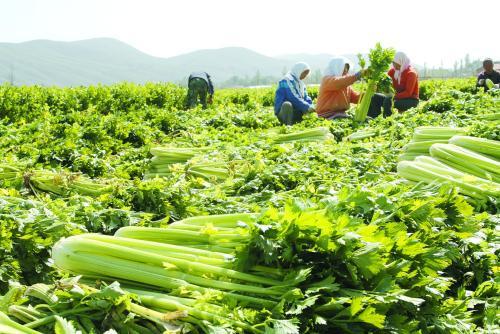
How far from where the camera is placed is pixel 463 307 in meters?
2.57

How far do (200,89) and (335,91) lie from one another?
6.82 metres

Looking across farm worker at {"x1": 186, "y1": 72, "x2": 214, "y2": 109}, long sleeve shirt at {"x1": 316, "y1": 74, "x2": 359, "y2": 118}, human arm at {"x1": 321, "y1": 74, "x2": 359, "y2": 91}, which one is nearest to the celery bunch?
human arm at {"x1": 321, "y1": 74, "x2": 359, "y2": 91}

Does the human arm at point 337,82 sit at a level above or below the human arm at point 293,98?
above

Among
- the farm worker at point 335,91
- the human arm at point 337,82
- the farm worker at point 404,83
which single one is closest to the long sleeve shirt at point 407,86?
the farm worker at point 404,83

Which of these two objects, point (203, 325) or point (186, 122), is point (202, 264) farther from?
point (186, 122)

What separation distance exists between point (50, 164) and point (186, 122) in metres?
4.08

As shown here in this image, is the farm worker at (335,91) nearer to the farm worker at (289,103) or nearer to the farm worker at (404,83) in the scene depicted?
the farm worker at (289,103)

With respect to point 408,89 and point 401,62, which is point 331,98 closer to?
point 408,89

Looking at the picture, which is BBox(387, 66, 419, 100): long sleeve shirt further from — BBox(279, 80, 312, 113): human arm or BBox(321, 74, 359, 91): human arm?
BBox(279, 80, 312, 113): human arm

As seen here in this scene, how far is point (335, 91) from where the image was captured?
32.1 ft

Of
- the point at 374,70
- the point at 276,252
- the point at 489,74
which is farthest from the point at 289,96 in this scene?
the point at 276,252

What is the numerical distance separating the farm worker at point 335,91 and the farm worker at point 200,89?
6.21 m

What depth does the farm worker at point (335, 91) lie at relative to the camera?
9.57 m

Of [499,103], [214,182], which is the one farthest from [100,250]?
[499,103]
